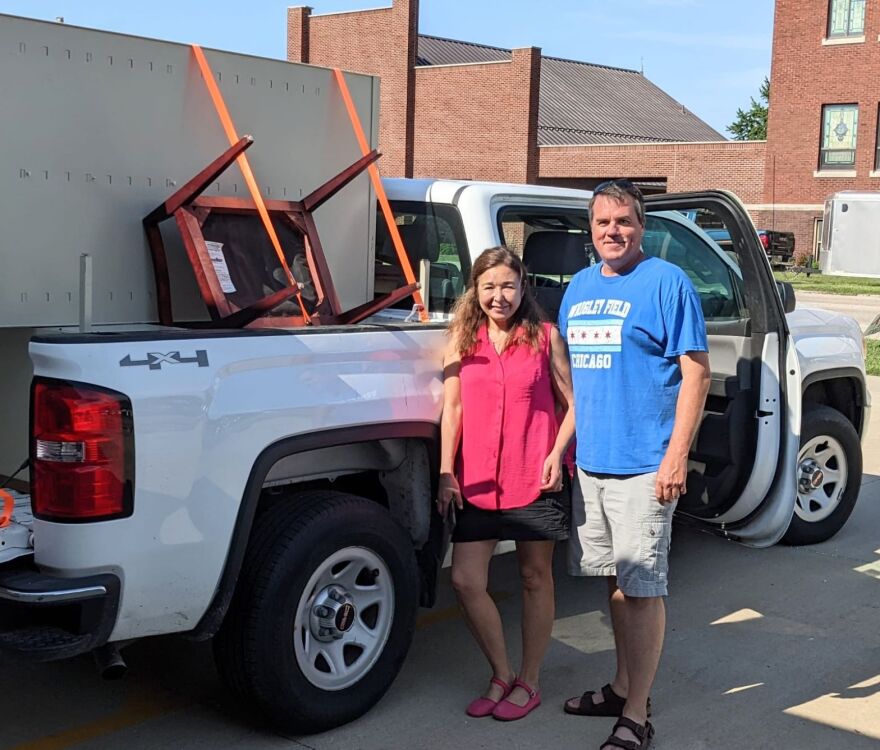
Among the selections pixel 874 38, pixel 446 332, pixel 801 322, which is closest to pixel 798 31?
pixel 874 38

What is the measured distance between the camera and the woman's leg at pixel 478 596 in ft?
13.2

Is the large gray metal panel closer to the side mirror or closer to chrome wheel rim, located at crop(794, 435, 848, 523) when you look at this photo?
the side mirror

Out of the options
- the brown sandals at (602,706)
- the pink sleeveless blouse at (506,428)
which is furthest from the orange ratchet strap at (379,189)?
the brown sandals at (602,706)

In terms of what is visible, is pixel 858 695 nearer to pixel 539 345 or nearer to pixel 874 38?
pixel 539 345

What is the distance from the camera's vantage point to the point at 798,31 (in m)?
37.7

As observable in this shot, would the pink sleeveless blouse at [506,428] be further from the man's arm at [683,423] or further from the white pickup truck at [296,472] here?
the man's arm at [683,423]

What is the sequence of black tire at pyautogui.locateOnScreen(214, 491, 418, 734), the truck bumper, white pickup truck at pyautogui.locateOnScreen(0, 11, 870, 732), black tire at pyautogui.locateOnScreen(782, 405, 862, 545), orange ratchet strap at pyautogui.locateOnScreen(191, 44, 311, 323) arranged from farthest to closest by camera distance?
1. black tire at pyautogui.locateOnScreen(782, 405, 862, 545)
2. orange ratchet strap at pyautogui.locateOnScreen(191, 44, 311, 323)
3. black tire at pyautogui.locateOnScreen(214, 491, 418, 734)
4. white pickup truck at pyautogui.locateOnScreen(0, 11, 870, 732)
5. the truck bumper

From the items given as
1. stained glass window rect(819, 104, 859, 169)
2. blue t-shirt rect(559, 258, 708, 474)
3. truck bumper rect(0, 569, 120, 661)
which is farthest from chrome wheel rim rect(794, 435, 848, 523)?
stained glass window rect(819, 104, 859, 169)

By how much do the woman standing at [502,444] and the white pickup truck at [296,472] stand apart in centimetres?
16

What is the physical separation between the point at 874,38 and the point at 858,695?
120 feet

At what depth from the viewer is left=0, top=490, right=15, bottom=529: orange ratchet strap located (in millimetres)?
3332

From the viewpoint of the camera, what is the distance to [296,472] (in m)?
3.93

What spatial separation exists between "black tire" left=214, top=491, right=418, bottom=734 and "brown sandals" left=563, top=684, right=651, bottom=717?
0.69m

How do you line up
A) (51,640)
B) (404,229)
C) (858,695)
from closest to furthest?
(51,640), (858,695), (404,229)
